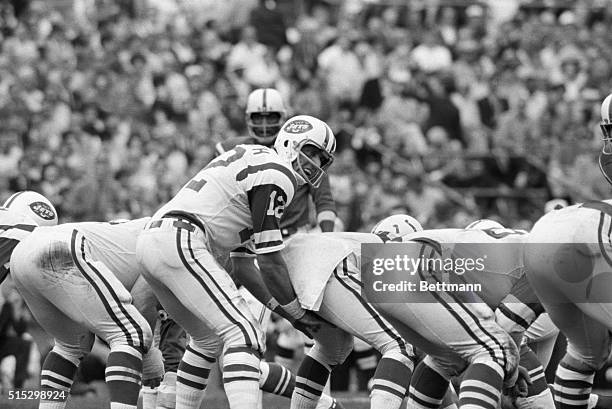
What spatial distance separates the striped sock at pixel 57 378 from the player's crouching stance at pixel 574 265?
9.81 feet

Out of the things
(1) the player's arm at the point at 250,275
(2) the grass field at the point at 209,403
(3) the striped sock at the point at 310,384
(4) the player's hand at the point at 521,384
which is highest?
(1) the player's arm at the point at 250,275

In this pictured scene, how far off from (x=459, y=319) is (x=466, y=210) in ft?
28.5

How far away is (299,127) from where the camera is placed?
7.59 metres

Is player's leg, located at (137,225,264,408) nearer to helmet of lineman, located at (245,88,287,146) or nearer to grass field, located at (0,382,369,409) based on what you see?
grass field, located at (0,382,369,409)

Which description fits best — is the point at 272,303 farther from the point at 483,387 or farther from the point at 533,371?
the point at 533,371

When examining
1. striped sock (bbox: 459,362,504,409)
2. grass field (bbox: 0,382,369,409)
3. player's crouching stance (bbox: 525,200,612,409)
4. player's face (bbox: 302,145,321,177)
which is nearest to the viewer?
striped sock (bbox: 459,362,504,409)

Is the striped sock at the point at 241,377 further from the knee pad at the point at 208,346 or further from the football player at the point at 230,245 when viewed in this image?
the knee pad at the point at 208,346

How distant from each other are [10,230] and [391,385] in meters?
2.64

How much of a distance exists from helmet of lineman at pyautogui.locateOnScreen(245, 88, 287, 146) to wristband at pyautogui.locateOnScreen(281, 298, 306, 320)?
309 cm

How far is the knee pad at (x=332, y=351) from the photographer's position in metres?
7.76

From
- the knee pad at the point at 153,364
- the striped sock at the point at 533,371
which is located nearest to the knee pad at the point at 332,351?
the knee pad at the point at 153,364

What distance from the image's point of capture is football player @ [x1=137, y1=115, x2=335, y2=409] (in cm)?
700

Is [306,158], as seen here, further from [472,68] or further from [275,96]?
[472,68]

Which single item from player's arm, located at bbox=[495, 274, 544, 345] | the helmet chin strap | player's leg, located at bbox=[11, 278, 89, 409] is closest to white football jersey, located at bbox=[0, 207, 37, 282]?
player's leg, located at bbox=[11, 278, 89, 409]
